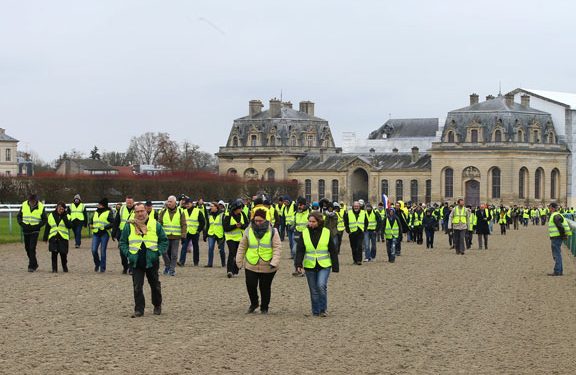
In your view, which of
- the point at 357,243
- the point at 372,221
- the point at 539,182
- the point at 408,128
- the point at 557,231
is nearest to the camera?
the point at 557,231

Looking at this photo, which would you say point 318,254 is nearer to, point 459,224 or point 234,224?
point 234,224

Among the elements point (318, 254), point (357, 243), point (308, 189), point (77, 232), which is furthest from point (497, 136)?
point (318, 254)

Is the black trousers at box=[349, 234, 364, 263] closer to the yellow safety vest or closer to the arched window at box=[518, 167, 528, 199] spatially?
the yellow safety vest

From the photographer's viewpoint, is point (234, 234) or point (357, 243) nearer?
point (234, 234)

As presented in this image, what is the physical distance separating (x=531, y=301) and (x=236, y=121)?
106m

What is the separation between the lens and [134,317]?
682 inches

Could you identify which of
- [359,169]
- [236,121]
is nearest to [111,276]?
[359,169]

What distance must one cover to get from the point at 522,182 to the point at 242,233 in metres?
89.2

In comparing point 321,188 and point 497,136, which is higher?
point 497,136

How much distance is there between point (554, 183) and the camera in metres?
114

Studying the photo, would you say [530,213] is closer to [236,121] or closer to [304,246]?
[236,121]

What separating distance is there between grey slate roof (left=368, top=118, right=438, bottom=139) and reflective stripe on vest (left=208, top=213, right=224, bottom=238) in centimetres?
10041

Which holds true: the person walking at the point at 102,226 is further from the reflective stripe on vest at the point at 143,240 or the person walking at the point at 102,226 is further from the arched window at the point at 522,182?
the arched window at the point at 522,182

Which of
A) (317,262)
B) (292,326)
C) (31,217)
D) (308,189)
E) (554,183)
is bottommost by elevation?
(292,326)
